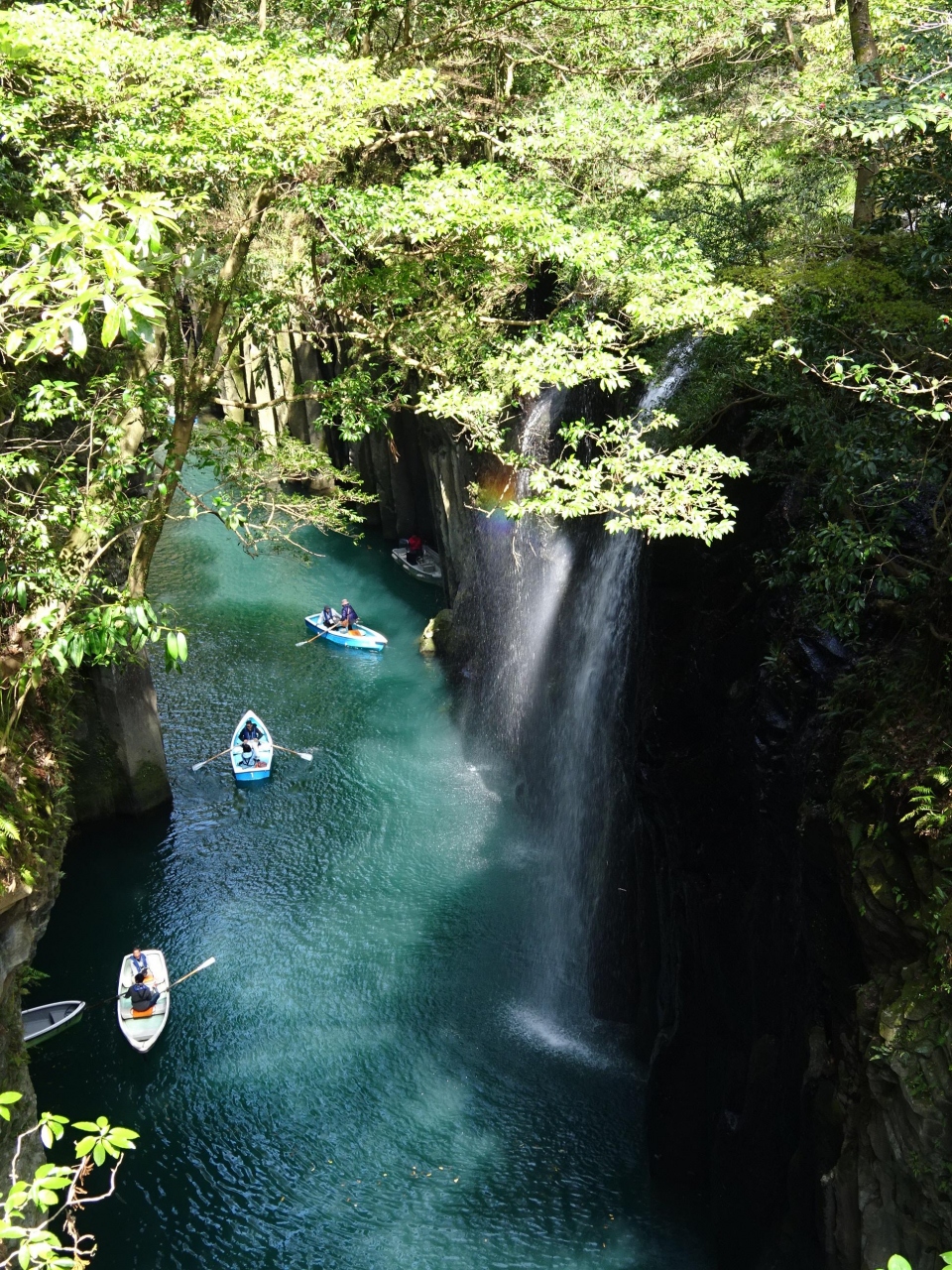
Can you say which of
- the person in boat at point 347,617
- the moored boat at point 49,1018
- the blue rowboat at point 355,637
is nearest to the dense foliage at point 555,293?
the moored boat at point 49,1018

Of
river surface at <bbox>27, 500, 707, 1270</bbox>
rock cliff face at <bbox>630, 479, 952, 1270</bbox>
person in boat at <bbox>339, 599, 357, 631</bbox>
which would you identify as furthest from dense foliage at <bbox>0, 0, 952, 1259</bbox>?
person in boat at <bbox>339, 599, 357, 631</bbox>

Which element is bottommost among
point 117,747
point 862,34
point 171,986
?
point 171,986

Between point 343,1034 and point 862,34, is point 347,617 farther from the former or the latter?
point 862,34

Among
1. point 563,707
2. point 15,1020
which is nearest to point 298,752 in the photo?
point 563,707

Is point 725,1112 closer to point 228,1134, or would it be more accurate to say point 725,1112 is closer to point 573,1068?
point 573,1068

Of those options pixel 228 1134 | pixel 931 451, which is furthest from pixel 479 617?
pixel 931 451

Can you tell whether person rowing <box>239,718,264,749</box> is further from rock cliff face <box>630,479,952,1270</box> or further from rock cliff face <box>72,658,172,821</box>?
rock cliff face <box>630,479,952,1270</box>
